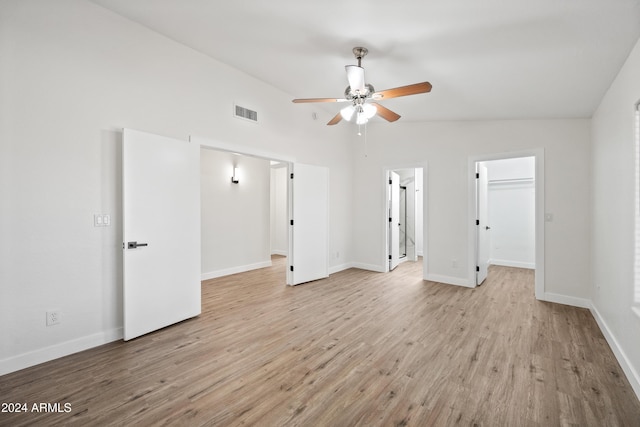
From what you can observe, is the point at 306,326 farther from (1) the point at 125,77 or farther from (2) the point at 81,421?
(1) the point at 125,77

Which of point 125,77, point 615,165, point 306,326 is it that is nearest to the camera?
point 615,165

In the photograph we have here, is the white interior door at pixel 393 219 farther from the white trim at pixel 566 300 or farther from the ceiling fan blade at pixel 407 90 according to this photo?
the ceiling fan blade at pixel 407 90

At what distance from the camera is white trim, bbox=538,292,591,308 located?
379cm

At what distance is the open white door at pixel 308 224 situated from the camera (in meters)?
4.75

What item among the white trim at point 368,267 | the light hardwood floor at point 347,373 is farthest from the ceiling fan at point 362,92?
the white trim at point 368,267

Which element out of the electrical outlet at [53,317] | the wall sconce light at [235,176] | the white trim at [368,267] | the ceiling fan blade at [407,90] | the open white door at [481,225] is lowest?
the white trim at [368,267]

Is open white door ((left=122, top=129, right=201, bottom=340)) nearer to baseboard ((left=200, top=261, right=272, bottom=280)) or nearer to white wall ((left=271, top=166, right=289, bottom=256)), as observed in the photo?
baseboard ((left=200, top=261, right=272, bottom=280))

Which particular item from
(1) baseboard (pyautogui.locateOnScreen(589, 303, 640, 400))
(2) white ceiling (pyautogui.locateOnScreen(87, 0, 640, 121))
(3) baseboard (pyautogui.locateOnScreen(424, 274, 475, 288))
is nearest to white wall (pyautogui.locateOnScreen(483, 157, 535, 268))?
(3) baseboard (pyautogui.locateOnScreen(424, 274, 475, 288))

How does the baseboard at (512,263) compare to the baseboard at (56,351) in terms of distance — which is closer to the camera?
the baseboard at (56,351)

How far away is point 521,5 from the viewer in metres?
1.95

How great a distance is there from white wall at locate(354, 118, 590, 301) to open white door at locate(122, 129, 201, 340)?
3.59 meters

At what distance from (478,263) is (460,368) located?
2.89 m

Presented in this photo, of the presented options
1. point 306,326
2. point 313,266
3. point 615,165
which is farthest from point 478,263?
point 306,326

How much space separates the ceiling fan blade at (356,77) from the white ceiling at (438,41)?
331 mm
